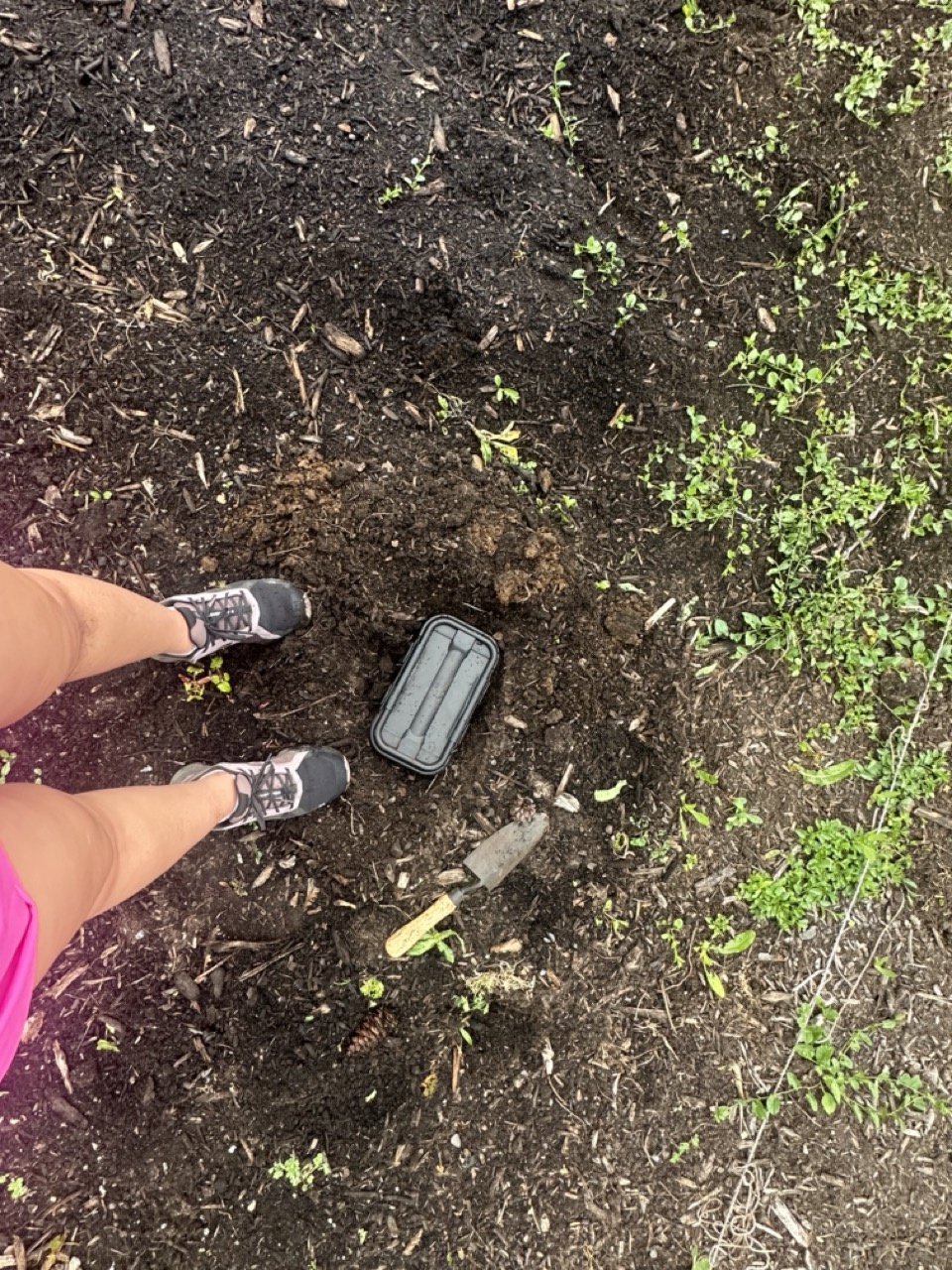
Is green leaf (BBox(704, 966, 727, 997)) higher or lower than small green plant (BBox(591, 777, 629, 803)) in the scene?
lower

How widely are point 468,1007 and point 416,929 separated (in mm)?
285

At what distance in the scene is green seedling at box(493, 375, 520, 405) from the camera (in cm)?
231

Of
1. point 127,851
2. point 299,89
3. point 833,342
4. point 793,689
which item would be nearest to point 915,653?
point 793,689

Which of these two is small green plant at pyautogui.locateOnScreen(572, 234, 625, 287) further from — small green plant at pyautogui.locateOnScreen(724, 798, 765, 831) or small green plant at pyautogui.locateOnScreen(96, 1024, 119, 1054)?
small green plant at pyautogui.locateOnScreen(96, 1024, 119, 1054)

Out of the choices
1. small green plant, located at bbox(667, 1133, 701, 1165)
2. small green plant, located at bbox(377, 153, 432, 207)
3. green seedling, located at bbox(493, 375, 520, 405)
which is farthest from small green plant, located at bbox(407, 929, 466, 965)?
small green plant, located at bbox(377, 153, 432, 207)

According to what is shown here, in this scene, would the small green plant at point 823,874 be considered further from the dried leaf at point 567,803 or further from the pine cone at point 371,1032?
the pine cone at point 371,1032

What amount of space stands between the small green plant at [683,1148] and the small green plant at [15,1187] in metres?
1.86

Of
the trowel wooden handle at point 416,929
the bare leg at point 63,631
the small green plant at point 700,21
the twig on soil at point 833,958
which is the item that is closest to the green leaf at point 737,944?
the twig on soil at point 833,958

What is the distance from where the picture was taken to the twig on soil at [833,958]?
2.23 m

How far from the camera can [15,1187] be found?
212cm

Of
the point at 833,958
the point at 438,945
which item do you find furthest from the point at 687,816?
the point at 438,945

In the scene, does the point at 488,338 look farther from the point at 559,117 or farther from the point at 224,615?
the point at 224,615

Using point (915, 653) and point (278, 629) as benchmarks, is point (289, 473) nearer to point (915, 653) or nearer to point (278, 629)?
point (278, 629)

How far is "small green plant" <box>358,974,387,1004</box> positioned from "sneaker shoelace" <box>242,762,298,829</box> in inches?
22.0
